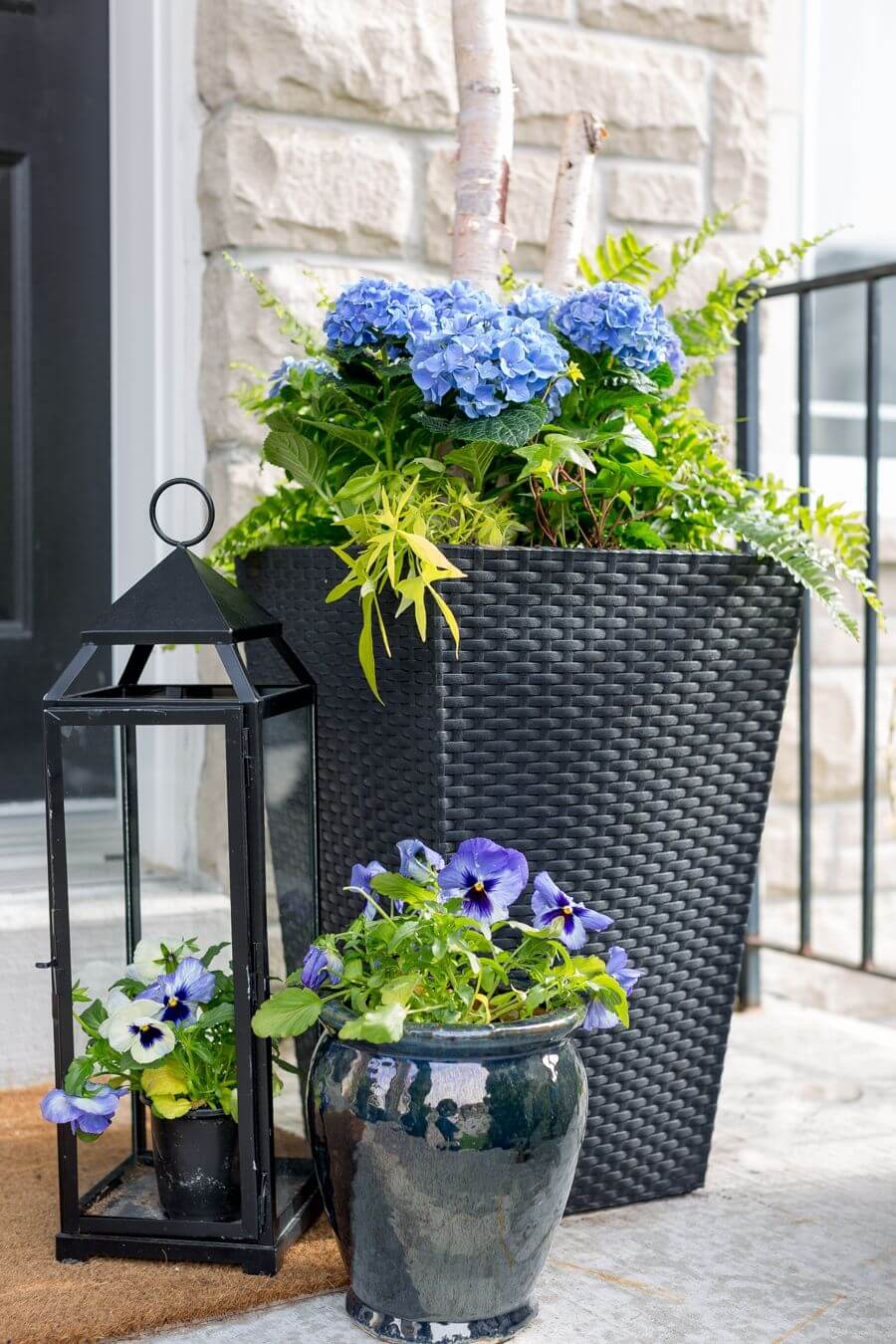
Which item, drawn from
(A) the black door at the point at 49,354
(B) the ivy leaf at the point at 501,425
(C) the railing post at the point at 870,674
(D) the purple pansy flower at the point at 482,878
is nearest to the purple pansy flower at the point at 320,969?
(D) the purple pansy flower at the point at 482,878

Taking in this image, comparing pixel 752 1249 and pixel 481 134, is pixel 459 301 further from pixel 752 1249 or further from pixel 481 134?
pixel 752 1249


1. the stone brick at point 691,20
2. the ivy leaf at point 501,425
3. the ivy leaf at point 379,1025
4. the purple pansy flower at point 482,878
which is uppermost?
the stone brick at point 691,20

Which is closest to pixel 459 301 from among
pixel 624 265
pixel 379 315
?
pixel 379 315

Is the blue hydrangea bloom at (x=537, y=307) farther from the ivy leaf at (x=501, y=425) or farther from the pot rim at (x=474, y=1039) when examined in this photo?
the pot rim at (x=474, y=1039)

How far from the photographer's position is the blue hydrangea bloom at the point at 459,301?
133 centimetres

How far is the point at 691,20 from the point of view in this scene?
2.21 metres

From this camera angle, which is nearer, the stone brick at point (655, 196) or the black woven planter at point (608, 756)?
the black woven planter at point (608, 756)

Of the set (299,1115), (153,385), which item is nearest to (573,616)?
(299,1115)

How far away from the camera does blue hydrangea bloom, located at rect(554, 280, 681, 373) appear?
1325 mm

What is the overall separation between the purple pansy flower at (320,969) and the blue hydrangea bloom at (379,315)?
21.6 inches

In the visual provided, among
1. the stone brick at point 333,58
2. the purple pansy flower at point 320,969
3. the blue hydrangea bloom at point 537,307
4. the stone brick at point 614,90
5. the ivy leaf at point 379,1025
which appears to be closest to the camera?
the ivy leaf at point 379,1025

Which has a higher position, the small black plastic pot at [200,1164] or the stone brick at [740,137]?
the stone brick at [740,137]

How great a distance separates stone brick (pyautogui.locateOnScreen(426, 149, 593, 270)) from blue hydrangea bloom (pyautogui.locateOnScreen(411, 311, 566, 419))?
78 centimetres

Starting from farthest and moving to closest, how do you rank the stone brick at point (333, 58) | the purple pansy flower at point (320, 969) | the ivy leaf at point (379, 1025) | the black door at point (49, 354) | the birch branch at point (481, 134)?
the black door at point (49, 354)
the stone brick at point (333, 58)
the birch branch at point (481, 134)
the purple pansy flower at point (320, 969)
the ivy leaf at point (379, 1025)
